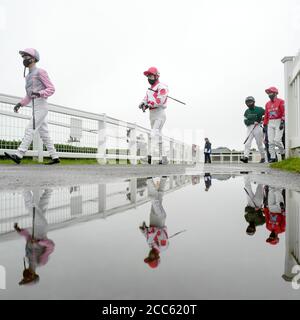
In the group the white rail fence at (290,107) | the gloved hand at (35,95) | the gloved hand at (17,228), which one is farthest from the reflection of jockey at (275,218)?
the gloved hand at (35,95)

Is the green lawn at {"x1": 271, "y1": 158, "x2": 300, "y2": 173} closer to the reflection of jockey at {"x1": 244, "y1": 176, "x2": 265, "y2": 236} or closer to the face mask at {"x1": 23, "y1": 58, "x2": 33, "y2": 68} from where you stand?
the reflection of jockey at {"x1": 244, "y1": 176, "x2": 265, "y2": 236}

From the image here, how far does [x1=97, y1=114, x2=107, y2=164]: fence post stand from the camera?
1108 cm

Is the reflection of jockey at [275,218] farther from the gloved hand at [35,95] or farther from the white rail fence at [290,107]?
the gloved hand at [35,95]

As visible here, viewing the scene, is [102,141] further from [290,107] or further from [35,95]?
[290,107]

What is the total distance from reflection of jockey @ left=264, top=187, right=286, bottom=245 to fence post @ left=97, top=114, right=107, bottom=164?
9.62 meters

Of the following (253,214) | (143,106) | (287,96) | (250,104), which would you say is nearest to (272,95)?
(250,104)

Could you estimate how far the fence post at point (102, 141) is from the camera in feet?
36.3

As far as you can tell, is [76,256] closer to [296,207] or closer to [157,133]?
[296,207]

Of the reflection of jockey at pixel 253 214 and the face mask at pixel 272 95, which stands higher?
the face mask at pixel 272 95

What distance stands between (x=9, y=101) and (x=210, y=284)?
867 centimetres

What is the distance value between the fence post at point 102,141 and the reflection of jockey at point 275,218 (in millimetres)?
9620

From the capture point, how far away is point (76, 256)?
0.71 metres

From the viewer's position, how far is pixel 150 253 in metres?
0.73

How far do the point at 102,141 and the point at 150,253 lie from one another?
10654 mm
